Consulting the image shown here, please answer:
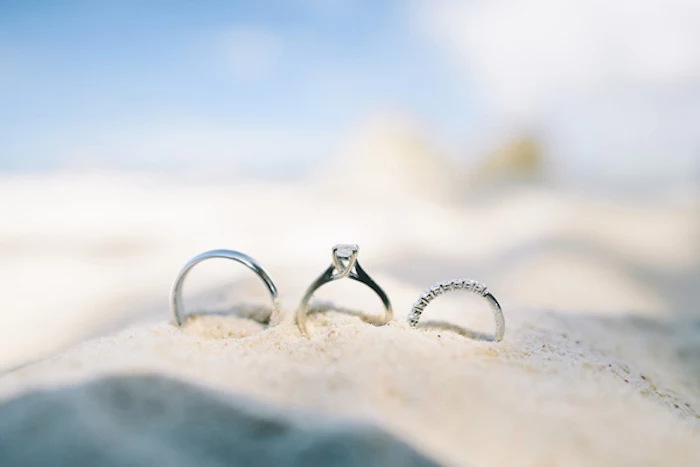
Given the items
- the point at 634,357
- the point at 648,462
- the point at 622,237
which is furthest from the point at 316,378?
the point at 622,237

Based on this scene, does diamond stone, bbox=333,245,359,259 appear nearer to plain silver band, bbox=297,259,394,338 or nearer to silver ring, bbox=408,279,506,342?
plain silver band, bbox=297,259,394,338

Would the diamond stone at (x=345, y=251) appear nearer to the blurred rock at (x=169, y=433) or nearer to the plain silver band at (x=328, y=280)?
the plain silver band at (x=328, y=280)

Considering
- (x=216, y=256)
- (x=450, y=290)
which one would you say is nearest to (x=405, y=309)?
(x=450, y=290)

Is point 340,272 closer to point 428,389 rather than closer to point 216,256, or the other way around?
point 216,256

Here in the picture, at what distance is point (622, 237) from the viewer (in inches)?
179

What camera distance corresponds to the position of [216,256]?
5.75 feet

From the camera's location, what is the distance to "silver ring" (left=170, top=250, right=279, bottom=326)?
1.75 metres

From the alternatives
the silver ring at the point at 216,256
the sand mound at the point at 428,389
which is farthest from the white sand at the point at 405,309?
the silver ring at the point at 216,256

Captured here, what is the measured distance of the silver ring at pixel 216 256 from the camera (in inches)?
69.1

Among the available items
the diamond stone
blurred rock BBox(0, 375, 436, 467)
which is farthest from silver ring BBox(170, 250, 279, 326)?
blurred rock BBox(0, 375, 436, 467)

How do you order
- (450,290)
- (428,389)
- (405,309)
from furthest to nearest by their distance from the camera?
(405,309)
(450,290)
(428,389)

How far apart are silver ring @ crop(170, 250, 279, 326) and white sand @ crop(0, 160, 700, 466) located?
0.11 m

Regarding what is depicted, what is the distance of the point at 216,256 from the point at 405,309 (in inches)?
36.8

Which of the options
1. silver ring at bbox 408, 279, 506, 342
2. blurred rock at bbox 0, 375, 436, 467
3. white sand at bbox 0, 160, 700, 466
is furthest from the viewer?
silver ring at bbox 408, 279, 506, 342
